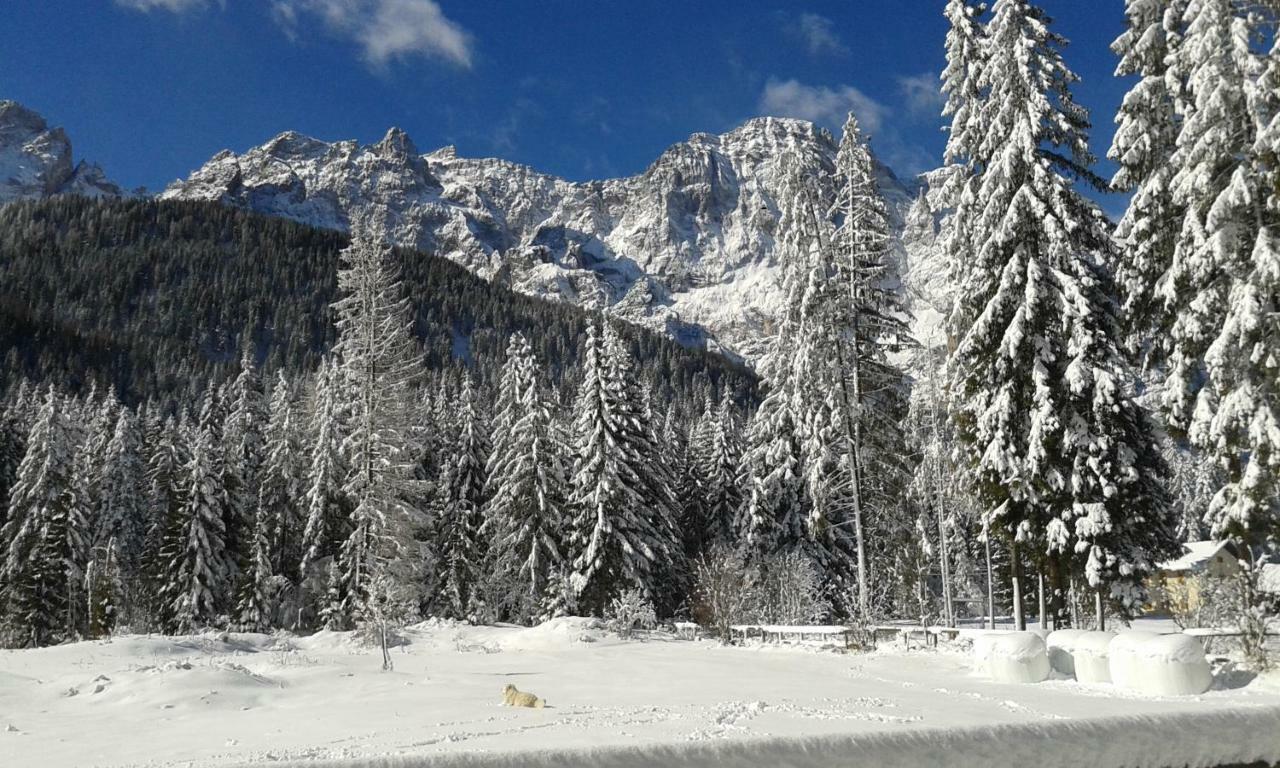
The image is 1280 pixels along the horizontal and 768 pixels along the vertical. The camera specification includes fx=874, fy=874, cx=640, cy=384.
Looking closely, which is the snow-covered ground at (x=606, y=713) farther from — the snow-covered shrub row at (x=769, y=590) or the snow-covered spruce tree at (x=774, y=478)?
the snow-covered spruce tree at (x=774, y=478)

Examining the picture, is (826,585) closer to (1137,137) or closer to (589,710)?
(1137,137)

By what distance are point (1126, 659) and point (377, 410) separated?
24.5 metres

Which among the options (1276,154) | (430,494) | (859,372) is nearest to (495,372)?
(430,494)

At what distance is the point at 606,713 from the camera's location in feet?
34.2

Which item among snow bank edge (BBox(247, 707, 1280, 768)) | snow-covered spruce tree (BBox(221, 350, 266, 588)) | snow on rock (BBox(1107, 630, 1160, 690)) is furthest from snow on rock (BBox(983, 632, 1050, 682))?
snow-covered spruce tree (BBox(221, 350, 266, 588))

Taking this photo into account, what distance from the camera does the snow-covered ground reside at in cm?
740

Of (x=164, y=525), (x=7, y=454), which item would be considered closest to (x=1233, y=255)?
(x=164, y=525)

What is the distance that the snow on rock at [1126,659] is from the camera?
39.6ft

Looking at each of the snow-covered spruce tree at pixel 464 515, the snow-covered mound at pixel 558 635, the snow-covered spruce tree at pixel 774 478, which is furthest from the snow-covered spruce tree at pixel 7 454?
the snow-covered spruce tree at pixel 774 478

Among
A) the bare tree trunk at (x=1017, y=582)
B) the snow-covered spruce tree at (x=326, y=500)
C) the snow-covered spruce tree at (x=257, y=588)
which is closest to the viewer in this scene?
the bare tree trunk at (x=1017, y=582)

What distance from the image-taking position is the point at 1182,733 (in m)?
8.64

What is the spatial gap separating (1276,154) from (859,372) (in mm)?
11671

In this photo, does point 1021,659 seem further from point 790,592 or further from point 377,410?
point 377,410

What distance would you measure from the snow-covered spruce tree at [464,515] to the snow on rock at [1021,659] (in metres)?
31.0
